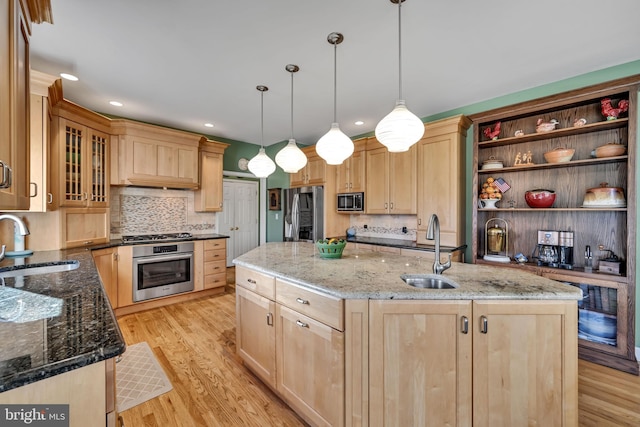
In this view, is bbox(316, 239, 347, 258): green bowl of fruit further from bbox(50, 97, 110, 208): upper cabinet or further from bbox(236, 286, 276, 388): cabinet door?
bbox(50, 97, 110, 208): upper cabinet

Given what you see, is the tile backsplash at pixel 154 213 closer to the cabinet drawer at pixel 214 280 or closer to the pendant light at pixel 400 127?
the cabinet drawer at pixel 214 280

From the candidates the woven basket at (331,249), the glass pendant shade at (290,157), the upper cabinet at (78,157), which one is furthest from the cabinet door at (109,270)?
the woven basket at (331,249)

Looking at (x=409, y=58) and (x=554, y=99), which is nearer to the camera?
(x=409, y=58)

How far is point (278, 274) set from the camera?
1803mm

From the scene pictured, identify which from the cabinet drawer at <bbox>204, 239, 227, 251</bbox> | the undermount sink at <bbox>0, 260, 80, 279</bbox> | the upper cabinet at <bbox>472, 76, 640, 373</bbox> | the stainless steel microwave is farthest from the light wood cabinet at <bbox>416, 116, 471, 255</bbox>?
the undermount sink at <bbox>0, 260, 80, 279</bbox>

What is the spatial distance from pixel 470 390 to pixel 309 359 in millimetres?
840

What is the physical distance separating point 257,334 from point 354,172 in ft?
9.91

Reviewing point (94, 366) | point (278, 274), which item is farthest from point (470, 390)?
point (94, 366)

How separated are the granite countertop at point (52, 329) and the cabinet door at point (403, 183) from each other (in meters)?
3.33

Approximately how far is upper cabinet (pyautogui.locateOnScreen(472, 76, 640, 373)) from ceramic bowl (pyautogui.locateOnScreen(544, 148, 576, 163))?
0.03 meters

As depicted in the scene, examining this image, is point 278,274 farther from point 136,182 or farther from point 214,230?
point 214,230

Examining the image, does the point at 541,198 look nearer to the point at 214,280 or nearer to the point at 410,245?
the point at 410,245

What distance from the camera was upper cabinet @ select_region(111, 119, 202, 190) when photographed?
3.60 meters

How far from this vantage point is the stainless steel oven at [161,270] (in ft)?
11.5
